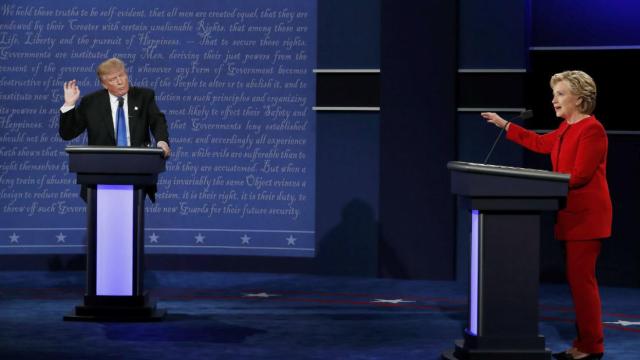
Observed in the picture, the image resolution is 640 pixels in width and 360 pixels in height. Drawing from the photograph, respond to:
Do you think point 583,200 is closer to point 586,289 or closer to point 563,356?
point 586,289

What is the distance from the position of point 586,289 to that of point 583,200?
418 millimetres

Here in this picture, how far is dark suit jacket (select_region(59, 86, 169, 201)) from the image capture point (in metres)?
A: 6.14

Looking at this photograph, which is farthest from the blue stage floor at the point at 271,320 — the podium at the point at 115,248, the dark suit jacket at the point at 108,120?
the dark suit jacket at the point at 108,120

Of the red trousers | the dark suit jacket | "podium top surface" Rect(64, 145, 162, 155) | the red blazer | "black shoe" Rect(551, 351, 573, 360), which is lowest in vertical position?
"black shoe" Rect(551, 351, 573, 360)

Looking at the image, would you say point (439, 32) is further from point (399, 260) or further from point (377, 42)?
point (399, 260)

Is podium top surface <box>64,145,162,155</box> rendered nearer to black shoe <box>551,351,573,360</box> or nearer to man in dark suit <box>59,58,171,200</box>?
man in dark suit <box>59,58,171,200</box>

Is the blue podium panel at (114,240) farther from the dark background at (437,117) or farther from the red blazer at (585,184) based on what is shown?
the red blazer at (585,184)

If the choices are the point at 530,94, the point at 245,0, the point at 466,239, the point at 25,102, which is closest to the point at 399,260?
the point at 466,239

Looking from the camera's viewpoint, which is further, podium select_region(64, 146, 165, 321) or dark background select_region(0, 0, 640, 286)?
dark background select_region(0, 0, 640, 286)

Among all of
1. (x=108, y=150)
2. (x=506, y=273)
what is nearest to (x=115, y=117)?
(x=108, y=150)

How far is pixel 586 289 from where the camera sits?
16.0 feet

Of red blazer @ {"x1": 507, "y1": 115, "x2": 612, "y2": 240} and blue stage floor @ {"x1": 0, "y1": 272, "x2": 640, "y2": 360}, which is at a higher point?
red blazer @ {"x1": 507, "y1": 115, "x2": 612, "y2": 240}

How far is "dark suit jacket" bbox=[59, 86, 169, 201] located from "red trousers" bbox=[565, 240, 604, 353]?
248 cm

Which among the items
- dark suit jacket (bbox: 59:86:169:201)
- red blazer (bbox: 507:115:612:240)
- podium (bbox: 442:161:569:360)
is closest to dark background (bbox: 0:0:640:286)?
dark suit jacket (bbox: 59:86:169:201)
